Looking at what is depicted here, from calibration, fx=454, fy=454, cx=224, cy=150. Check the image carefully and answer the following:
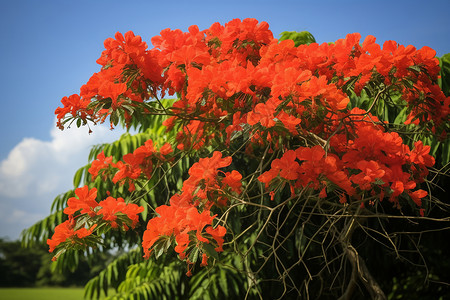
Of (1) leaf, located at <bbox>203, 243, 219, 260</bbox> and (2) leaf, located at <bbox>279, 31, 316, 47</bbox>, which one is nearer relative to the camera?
(1) leaf, located at <bbox>203, 243, 219, 260</bbox>

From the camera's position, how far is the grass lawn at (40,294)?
24234 mm

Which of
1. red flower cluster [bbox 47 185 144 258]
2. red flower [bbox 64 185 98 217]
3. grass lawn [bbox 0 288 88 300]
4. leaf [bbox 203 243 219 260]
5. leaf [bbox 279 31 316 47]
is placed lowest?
grass lawn [bbox 0 288 88 300]

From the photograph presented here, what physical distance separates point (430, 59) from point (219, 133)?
3.58 feet

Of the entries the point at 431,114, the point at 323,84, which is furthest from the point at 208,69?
the point at 431,114

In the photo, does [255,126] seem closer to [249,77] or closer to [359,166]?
[249,77]

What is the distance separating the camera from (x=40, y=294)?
24.8 meters

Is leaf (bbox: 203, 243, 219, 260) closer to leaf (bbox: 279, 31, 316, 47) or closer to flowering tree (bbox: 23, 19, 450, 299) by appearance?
flowering tree (bbox: 23, 19, 450, 299)

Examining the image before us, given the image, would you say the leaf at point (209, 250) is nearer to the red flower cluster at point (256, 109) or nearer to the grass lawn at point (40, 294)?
the red flower cluster at point (256, 109)

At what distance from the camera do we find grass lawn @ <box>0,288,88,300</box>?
79.5 ft

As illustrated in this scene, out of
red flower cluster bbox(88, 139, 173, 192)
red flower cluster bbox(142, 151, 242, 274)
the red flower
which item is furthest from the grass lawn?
red flower cluster bbox(142, 151, 242, 274)

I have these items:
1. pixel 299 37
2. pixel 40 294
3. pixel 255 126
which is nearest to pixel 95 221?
pixel 255 126

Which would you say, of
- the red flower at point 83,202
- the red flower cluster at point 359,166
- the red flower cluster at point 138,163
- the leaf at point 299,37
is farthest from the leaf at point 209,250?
the leaf at point 299,37

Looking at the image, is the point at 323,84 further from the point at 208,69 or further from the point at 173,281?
the point at 173,281

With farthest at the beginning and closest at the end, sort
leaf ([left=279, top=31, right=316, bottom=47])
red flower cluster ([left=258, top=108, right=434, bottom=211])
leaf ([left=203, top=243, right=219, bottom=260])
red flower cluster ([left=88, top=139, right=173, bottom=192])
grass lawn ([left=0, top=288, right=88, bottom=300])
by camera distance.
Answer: grass lawn ([left=0, top=288, right=88, bottom=300]) < leaf ([left=279, top=31, right=316, bottom=47]) < red flower cluster ([left=88, top=139, right=173, bottom=192]) < red flower cluster ([left=258, top=108, right=434, bottom=211]) < leaf ([left=203, top=243, right=219, bottom=260])
